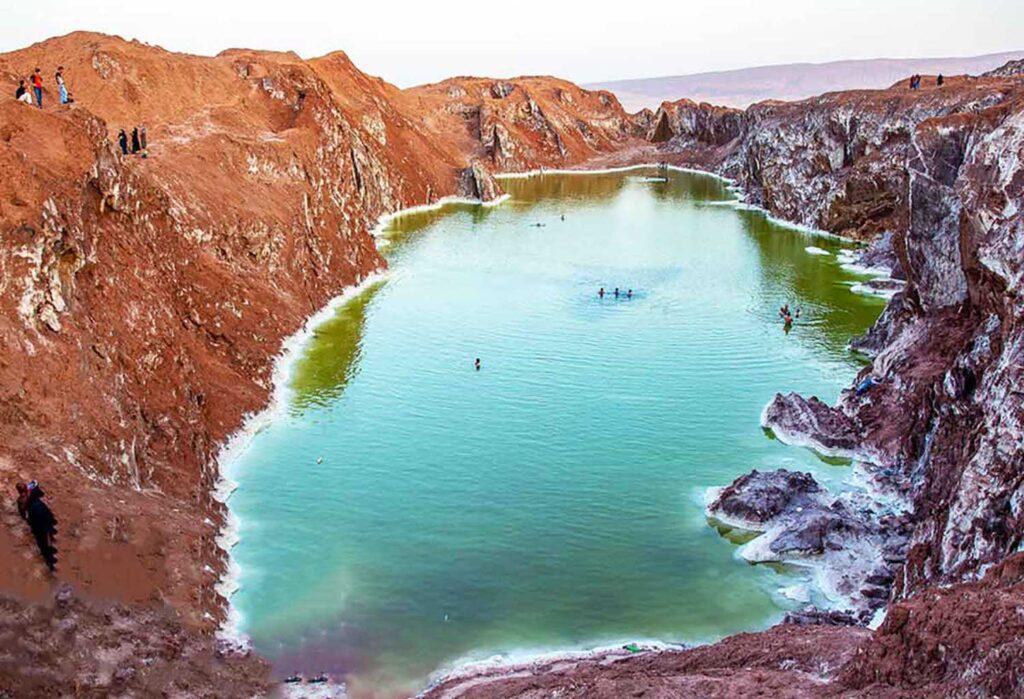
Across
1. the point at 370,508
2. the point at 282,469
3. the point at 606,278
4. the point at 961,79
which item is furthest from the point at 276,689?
the point at 961,79

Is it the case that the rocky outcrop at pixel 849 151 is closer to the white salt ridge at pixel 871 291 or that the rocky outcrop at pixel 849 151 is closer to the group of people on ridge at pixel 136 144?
the white salt ridge at pixel 871 291

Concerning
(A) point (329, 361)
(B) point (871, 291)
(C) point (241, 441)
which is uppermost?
(B) point (871, 291)

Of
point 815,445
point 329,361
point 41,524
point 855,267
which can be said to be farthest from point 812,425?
point 855,267

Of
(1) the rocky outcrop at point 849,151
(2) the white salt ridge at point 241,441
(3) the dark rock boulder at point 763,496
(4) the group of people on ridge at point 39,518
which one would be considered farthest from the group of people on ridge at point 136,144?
(1) the rocky outcrop at point 849,151

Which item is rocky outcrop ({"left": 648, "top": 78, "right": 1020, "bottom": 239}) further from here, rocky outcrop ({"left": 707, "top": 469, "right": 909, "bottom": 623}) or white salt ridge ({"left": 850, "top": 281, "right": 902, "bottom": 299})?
rocky outcrop ({"left": 707, "top": 469, "right": 909, "bottom": 623})

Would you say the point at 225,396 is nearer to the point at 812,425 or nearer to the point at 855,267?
the point at 812,425

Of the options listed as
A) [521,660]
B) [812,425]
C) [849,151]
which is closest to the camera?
[521,660]

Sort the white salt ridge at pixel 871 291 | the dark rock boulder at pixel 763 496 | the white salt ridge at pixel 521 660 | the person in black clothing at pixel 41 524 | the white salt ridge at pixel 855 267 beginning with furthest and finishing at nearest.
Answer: the white salt ridge at pixel 855 267 < the white salt ridge at pixel 871 291 < the dark rock boulder at pixel 763 496 < the white salt ridge at pixel 521 660 < the person in black clothing at pixel 41 524

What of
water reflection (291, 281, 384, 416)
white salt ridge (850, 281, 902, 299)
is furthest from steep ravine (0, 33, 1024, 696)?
white salt ridge (850, 281, 902, 299)
